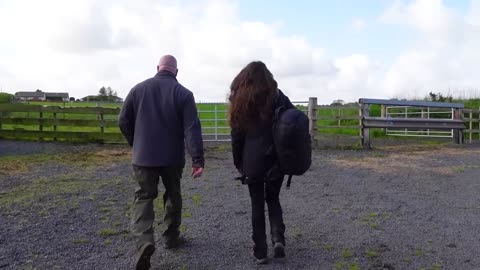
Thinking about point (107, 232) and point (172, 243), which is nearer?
point (172, 243)

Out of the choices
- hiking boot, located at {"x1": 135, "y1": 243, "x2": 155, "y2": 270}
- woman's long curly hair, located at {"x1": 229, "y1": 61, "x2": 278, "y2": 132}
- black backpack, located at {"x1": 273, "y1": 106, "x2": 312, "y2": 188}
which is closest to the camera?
hiking boot, located at {"x1": 135, "y1": 243, "x2": 155, "y2": 270}

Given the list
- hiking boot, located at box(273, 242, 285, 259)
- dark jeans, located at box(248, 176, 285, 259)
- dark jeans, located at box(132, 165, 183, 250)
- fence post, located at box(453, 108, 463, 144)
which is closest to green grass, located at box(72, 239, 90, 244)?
dark jeans, located at box(132, 165, 183, 250)

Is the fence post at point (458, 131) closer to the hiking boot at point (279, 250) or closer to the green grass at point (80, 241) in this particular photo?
the hiking boot at point (279, 250)

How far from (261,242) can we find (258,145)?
2.87 ft

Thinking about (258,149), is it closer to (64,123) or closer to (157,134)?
(157,134)

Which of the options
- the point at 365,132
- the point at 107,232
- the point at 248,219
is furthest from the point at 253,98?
the point at 365,132

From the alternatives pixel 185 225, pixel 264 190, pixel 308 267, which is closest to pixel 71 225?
pixel 185 225

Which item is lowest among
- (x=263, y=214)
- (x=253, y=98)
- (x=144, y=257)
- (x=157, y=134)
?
(x=144, y=257)

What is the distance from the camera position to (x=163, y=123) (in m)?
4.57

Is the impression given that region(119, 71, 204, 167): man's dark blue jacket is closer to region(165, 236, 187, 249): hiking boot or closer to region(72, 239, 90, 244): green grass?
region(165, 236, 187, 249): hiking boot

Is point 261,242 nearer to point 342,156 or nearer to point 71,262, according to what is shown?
point 71,262

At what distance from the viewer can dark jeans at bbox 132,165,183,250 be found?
4.41 metres

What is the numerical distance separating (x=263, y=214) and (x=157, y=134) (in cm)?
122

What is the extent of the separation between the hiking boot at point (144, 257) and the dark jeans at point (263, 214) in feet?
3.16
